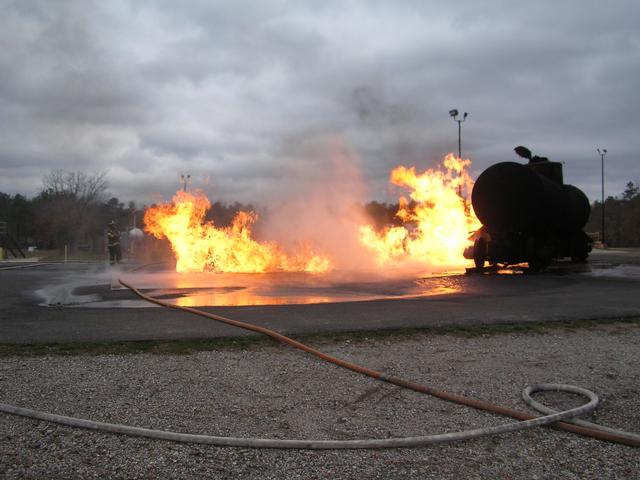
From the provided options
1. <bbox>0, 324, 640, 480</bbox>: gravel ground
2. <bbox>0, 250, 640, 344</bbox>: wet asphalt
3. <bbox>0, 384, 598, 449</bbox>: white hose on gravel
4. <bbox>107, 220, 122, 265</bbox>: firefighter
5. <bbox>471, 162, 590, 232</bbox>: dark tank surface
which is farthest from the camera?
<bbox>107, 220, 122, 265</bbox>: firefighter

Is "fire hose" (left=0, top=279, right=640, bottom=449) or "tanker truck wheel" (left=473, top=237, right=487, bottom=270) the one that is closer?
"fire hose" (left=0, top=279, right=640, bottom=449)

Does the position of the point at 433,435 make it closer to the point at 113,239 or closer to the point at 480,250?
the point at 480,250

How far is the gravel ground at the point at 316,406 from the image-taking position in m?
3.26

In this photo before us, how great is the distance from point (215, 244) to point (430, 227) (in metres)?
9.61

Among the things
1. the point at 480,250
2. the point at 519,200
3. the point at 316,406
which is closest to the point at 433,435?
the point at 316,406

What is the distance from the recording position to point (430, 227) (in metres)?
22.2

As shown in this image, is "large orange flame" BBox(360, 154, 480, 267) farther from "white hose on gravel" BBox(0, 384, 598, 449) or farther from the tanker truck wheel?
"white hose on gravel" BBox(0, 384, 598, 449)

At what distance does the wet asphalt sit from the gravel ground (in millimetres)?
844

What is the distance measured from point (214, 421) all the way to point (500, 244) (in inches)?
557

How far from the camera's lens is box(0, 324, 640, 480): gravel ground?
326cm

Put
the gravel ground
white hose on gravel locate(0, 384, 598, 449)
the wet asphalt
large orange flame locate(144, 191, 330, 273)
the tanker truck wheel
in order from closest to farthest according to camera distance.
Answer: the gravel ground, white hose on gravel locate(0, 384, 598, 449), the wet asphalt, the tanker truck wheel, large orange flame locate(144, 191, 330, 273)

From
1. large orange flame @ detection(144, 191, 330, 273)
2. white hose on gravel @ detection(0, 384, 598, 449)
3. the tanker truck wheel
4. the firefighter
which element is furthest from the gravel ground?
the firefighter

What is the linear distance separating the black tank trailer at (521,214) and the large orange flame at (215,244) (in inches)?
248

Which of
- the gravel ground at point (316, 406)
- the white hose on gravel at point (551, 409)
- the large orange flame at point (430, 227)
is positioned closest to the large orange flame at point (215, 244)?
the large orange flame at point (430, 227)
